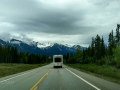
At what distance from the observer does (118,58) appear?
65.9m

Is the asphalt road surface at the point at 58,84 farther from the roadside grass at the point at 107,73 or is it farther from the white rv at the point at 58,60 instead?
the white rv at the point at 58,60

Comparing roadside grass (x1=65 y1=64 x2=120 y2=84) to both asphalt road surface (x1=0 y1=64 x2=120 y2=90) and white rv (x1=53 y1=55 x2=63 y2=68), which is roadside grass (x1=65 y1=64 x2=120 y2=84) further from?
white rv (x1=53 y1=55 x2=63 y2=68)

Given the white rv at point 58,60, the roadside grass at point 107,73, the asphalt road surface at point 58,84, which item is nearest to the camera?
the asphalt road surface at point 58,84

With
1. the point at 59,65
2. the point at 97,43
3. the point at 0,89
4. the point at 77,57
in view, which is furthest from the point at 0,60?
the point at 0,89

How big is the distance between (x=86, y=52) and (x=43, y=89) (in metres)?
117

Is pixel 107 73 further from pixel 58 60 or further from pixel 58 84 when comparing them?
pixel 58 60

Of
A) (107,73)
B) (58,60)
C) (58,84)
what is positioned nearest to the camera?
(58,84)

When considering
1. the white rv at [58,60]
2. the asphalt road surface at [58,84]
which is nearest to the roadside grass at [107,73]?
the asphalt road surface at [58,84]

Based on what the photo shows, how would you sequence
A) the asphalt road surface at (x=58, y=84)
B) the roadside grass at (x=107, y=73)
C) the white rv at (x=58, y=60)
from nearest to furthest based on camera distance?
the asphalt road surface at (x=58, y=84)
the roadside grass at (x=107, y=73)
the white rv at (x=58, y=60)

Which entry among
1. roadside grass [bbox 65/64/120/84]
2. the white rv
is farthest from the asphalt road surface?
the white rv

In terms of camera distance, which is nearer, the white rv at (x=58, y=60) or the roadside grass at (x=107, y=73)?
the roadside grass at (x=107, y=73)

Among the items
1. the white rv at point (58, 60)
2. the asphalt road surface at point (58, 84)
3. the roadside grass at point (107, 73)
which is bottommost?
the roadside grass at point (107, 73)

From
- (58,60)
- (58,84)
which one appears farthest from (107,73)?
(58,60)

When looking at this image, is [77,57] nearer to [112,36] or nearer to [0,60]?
[112,36]
